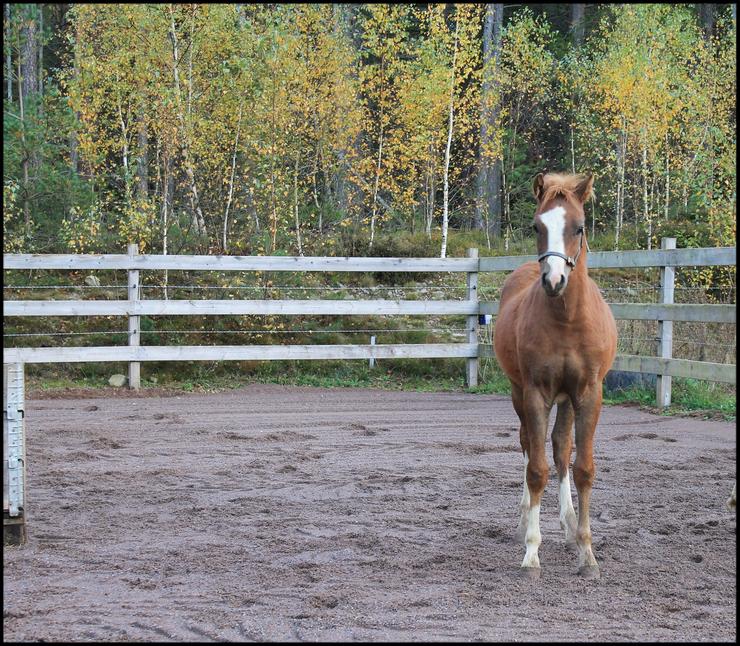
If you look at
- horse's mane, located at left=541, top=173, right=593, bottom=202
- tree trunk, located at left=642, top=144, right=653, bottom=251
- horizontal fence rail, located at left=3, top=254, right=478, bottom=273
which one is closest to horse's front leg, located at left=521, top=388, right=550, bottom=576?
horse's mane, located at left=541, top=173, right=593, bottom=202

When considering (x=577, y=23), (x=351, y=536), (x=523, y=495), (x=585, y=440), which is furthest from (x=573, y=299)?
(x=577, y=23)

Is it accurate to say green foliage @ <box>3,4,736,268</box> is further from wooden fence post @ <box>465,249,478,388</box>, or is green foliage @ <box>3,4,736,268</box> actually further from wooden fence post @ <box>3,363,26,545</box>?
wooden fence post @ <box>3,363,26,545</box>

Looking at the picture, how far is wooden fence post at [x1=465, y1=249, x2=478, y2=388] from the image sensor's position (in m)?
11.3

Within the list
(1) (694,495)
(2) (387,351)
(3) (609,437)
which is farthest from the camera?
(2) (387,351)

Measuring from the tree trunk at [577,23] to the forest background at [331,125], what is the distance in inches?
3.3

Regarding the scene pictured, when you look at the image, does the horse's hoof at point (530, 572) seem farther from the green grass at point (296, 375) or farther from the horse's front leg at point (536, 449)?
the green grass at point (296, 375)

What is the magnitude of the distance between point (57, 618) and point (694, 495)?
155 inches

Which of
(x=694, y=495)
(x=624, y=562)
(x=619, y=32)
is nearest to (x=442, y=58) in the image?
(x=619, y=32)

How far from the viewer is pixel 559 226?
4.02 metres

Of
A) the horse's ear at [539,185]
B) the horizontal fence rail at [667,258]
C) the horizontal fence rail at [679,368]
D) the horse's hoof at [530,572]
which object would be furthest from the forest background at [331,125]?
the horse's hoof at [530,572]

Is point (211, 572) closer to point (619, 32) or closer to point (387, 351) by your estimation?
point (387, 351)

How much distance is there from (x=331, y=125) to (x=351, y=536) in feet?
39.8

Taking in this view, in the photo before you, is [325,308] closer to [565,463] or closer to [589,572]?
[565,463]

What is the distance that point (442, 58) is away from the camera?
17188mm
